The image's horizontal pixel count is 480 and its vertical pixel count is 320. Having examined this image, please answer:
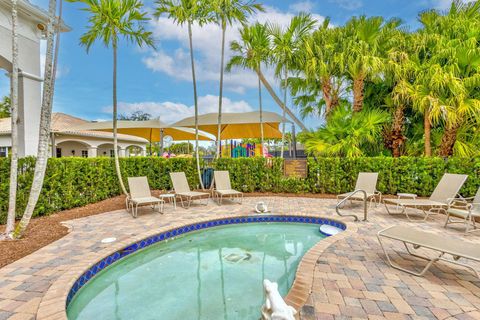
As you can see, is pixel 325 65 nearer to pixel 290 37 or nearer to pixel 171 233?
pixel 290 37

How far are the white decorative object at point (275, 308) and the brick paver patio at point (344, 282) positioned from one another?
0.47 meters

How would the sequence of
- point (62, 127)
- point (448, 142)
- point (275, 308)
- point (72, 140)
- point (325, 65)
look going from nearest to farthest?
point (275, 308)
point (448, 142)
point (325, 65)
point (62, 127)
point (72, 140)

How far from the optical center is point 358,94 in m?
10.4

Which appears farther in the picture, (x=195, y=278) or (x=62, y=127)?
(x=62, y=127)

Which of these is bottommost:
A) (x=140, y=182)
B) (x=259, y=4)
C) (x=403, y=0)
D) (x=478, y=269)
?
(x=478, y=269)

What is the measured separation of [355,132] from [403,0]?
8.74m

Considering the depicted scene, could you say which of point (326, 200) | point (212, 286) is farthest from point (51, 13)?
point (326, 200)

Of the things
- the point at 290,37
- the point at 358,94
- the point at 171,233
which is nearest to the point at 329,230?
the point at 171,233

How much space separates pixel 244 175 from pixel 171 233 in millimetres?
5311

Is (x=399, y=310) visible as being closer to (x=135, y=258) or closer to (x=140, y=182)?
(x=135, y=258)

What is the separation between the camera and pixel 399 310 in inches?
101

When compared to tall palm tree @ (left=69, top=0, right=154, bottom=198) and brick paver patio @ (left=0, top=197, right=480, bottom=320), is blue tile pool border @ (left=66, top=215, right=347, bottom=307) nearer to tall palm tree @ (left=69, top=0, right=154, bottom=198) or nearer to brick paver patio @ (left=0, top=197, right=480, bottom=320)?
brick paver patio @ (left=0, top=197, right=480, bottom=320)

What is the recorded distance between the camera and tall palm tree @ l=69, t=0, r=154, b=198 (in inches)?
269

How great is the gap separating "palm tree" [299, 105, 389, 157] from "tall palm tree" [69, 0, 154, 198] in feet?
22.8
